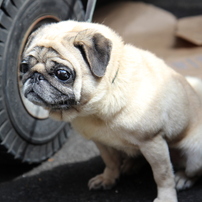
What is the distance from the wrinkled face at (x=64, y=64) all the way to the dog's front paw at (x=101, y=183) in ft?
2.15

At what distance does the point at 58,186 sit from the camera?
265 cm

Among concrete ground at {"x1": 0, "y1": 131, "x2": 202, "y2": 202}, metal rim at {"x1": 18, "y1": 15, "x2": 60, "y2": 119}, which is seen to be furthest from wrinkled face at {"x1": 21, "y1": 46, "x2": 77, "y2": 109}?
concrete ground at {"x1": 0, "y1": 131, "x2": 202, "y2": 202}

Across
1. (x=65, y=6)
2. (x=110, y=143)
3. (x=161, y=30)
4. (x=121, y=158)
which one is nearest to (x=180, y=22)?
(x=161, y=30)

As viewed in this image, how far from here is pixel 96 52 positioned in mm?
2029

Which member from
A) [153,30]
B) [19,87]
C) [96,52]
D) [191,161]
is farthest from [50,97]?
[153,30]

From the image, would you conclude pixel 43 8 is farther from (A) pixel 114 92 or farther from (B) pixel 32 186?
(B) pixel 32 186

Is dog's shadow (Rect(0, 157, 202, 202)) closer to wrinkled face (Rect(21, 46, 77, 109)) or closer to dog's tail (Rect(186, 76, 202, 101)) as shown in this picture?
dog's tail (Rect(186, 76, 202, 101))

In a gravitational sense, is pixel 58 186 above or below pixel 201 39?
below

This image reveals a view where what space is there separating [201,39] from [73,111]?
1795mm

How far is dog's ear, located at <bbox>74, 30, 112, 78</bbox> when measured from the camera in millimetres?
2025

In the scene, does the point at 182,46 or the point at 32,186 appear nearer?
the point at 32,186

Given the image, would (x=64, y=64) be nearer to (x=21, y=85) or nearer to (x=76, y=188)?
(x=21, y=85)

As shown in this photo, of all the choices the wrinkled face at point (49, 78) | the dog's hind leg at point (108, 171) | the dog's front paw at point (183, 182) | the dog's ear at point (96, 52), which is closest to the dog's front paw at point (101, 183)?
the dog's hind leg at point (108, 171)

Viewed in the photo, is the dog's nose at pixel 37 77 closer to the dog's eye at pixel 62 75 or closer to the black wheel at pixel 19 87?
the dog's eye at pixel 62 75
